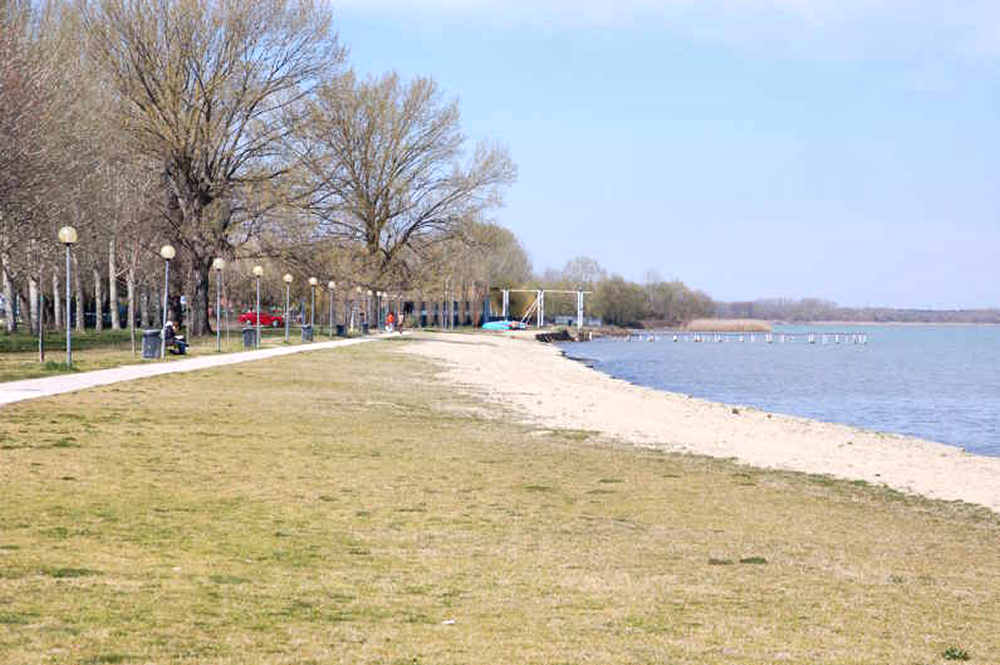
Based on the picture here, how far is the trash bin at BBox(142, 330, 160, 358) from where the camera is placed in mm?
31516

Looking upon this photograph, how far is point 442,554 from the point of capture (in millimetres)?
Result: 9586

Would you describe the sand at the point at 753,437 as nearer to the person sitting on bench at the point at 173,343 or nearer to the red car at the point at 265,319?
the person sitting on bench at the point at 173,343

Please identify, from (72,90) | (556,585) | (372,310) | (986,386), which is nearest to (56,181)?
(72,90)

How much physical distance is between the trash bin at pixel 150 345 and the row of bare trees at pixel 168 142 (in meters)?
6.41

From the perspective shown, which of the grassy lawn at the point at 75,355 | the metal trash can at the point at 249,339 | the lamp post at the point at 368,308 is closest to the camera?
the grassy lawn at the point at 75,355

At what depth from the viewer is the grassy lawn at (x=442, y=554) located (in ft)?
22.5

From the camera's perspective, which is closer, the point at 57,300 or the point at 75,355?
the point at 75,355

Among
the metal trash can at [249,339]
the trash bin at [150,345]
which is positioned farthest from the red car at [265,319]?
the trash bin at [150,345]

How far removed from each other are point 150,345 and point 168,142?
739 inches

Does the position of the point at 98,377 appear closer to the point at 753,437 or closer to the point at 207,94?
the point at 753,437

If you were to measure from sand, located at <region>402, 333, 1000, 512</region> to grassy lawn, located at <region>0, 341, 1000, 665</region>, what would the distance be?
5.37 ft

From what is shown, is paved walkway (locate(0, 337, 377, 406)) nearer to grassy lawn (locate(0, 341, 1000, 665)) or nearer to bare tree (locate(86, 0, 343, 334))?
grassy lawn (locate(0, 341, 1000, 665))

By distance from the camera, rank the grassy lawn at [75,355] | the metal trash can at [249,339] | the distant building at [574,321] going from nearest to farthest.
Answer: the grassy lawn at [75,355], the metal trash can at [249,339], the distant building at [574,321]

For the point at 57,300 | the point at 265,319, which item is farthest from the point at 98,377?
the point at 265,319
